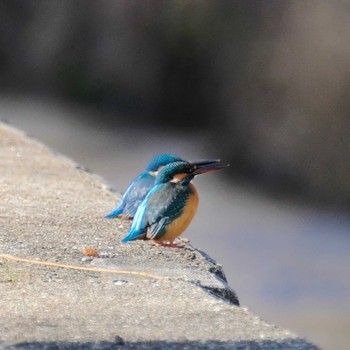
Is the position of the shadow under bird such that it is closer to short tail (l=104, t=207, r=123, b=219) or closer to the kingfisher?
short tail (l=104, t=207, r=123, b=219)

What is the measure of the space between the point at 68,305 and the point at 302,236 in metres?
7.60

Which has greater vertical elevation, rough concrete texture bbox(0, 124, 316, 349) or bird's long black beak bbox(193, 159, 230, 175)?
bird's long black beak bbox(193, 159, 230, 175)

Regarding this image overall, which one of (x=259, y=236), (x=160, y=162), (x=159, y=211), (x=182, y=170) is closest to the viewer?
(x=159, y=211)

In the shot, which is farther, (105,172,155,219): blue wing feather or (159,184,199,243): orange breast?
(105,172,155,219): blue wing feather

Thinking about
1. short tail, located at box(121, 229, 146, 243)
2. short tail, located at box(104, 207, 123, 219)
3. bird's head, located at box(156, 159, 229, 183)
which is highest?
bird's head, located at box(156, 159, 229, 183)

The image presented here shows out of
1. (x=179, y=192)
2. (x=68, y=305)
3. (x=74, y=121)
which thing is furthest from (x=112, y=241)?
(x=74, y=121)

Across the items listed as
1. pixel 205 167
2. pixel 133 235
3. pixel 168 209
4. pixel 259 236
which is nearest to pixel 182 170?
pixel 205 167

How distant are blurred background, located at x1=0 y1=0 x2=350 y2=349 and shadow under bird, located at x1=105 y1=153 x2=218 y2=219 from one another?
10.3ft

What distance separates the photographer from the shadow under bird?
5906 mm

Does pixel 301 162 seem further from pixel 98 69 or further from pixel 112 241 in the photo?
pixel 112 241

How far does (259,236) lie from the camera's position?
1176 cm

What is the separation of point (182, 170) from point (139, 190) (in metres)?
0.40

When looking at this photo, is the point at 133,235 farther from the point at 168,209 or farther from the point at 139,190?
the point at 139,190

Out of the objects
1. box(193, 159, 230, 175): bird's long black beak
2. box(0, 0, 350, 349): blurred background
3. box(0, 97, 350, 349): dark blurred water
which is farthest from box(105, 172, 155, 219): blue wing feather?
box(0, 0, 350, 349): blurred background
